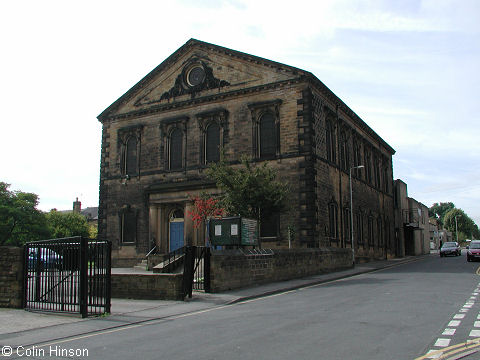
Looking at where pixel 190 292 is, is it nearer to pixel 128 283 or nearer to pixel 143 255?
pixel 128 283

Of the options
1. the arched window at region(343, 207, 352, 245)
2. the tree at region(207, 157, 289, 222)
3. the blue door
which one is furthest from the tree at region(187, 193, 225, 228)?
the arched window at region(343, 207, 352, 245)

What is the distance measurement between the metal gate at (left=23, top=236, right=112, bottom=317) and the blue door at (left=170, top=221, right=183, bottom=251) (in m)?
18.5

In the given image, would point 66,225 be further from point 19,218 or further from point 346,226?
point 346,226

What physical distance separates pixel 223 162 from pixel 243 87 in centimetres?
802

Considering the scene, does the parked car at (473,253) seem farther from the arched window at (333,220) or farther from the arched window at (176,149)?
the arched window at (176,149)

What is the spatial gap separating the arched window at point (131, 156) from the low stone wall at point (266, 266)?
630 inches

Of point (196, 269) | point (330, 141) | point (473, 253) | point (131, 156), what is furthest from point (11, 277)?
point (473, 253)

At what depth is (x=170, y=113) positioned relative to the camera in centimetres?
3478

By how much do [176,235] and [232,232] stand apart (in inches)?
537

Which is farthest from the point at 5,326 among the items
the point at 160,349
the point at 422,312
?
the point at 422,312

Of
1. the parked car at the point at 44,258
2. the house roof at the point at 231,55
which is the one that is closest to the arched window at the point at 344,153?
the house roof at the point at 231,55

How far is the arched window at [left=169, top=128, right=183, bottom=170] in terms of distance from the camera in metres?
34.0

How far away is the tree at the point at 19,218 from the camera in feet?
206

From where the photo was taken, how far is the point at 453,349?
25.0 feet
